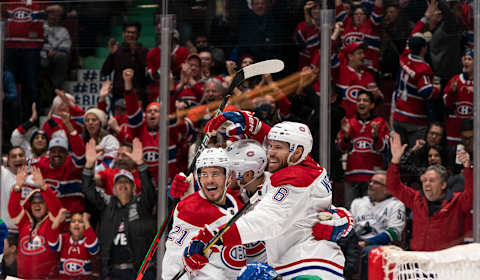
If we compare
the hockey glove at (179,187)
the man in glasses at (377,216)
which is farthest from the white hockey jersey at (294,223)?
the man in glasses at (377,216)

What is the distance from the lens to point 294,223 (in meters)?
3.83

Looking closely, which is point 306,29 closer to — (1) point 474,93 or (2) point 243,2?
(2) point 243,2

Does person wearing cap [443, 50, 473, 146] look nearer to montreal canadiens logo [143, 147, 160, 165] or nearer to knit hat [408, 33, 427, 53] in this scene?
knit hat [408, 33, 427, 53]

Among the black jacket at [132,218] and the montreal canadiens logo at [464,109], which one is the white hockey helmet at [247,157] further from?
the montreal canadiens logo at [464,109]

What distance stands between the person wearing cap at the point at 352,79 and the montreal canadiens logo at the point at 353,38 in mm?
23

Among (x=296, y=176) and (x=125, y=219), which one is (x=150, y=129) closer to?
(x=125, y=219)

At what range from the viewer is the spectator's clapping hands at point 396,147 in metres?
5.75

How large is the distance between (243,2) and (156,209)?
1.69 m

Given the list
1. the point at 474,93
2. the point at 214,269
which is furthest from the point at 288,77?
the point at 214,269

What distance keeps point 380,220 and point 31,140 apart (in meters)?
2.73

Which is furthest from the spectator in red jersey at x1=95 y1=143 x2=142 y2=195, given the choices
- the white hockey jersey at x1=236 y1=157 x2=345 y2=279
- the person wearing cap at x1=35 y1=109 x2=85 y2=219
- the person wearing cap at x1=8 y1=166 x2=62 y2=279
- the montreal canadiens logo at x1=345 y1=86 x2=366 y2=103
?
the white hockey jersey at x1=236 y1=157 x2=345 y2=279

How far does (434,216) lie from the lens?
558 centimetres

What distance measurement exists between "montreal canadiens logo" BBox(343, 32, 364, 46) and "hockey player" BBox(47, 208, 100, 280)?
2.27 meters

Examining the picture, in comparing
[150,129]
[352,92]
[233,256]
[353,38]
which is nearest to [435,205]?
[352,92]
